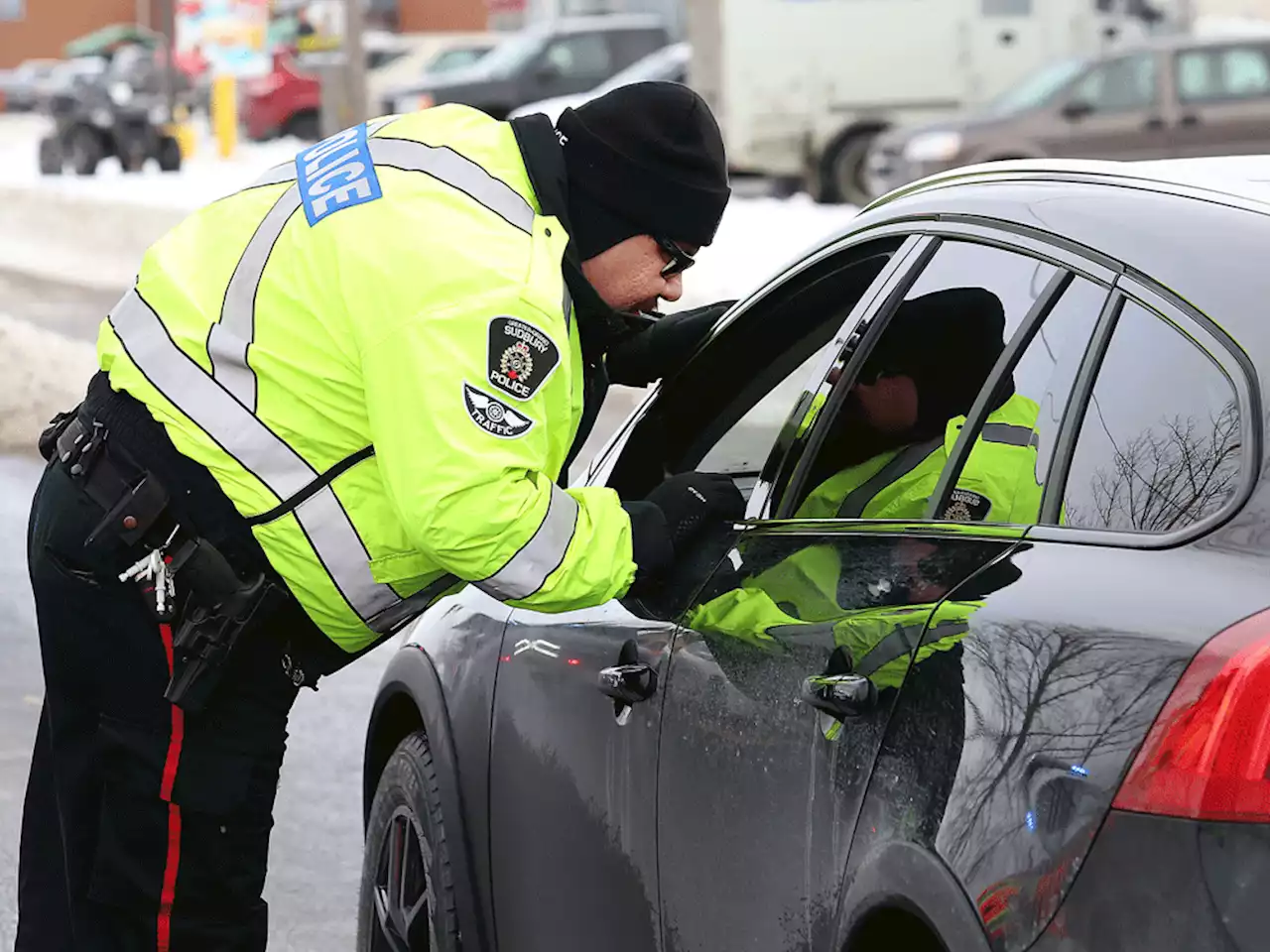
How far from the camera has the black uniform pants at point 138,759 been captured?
325 cm

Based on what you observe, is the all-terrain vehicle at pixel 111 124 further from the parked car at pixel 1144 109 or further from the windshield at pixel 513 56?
the parked car at pixel 1144 109

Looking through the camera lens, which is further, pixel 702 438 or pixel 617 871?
pixel 702 438

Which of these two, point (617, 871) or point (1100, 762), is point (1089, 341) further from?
point (617, 871)

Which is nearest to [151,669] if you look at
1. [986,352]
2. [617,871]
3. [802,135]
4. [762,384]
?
[617,871]

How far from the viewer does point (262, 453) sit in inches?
122

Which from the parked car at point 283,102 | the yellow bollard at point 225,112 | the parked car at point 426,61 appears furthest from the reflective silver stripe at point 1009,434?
the parked car at point 283,102

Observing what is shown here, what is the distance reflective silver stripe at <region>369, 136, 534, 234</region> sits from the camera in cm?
304

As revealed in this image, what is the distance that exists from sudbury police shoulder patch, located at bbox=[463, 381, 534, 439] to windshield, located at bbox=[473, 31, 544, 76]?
86.9ft

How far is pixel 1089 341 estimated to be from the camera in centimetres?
241

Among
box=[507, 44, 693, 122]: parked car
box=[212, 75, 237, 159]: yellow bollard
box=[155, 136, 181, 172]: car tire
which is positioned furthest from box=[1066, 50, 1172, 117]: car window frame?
box=[212, 75, 237, 159]: yellow bollard

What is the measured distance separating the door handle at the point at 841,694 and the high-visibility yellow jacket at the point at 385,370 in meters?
0.59

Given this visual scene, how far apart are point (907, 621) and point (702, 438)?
119 centimetres

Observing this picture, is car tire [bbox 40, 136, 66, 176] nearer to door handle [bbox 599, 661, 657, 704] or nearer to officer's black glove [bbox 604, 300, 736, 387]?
officer's black glove [bbox 604, 300, 736, 387]

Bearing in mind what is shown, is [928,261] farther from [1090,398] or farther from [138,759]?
[138,759]
